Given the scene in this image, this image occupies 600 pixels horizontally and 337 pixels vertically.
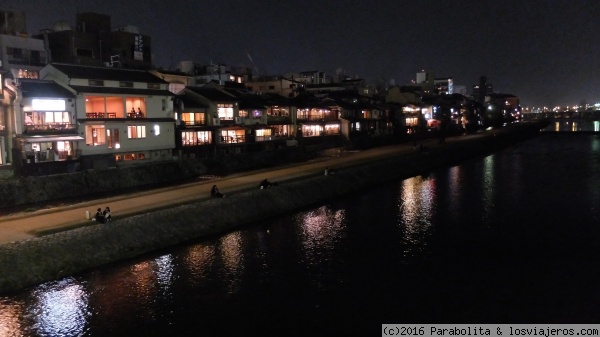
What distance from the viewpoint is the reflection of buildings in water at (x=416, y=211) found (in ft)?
68.2

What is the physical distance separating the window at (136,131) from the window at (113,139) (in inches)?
36.3

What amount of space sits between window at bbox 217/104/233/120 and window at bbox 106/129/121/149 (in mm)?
10793

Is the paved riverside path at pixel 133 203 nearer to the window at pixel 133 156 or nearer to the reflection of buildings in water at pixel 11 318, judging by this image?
the reflection of buildings in water at pixel 11 318

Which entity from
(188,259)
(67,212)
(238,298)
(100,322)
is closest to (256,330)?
(238,298)

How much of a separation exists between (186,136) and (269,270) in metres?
24.0

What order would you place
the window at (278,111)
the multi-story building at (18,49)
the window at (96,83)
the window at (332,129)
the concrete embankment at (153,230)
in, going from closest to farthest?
the concrete embankment at (153,230)
the window at (96,83)
the multi-story building at (18,49)
the window at (278,111)
the window at (332,129)

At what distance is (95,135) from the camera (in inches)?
1264

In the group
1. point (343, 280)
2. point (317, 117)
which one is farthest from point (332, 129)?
point (343, 280)

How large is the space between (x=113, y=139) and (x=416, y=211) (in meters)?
20.3

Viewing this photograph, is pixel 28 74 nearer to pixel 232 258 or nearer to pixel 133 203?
pixel 133 203

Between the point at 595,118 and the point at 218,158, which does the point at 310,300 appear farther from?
the point at 595,118

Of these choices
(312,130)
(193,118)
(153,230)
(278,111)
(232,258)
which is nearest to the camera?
(232,258)

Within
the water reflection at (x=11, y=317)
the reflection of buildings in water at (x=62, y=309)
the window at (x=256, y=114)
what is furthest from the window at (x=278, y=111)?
the water reflection at (x=11, y=317)

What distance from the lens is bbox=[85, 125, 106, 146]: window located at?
104 feet
